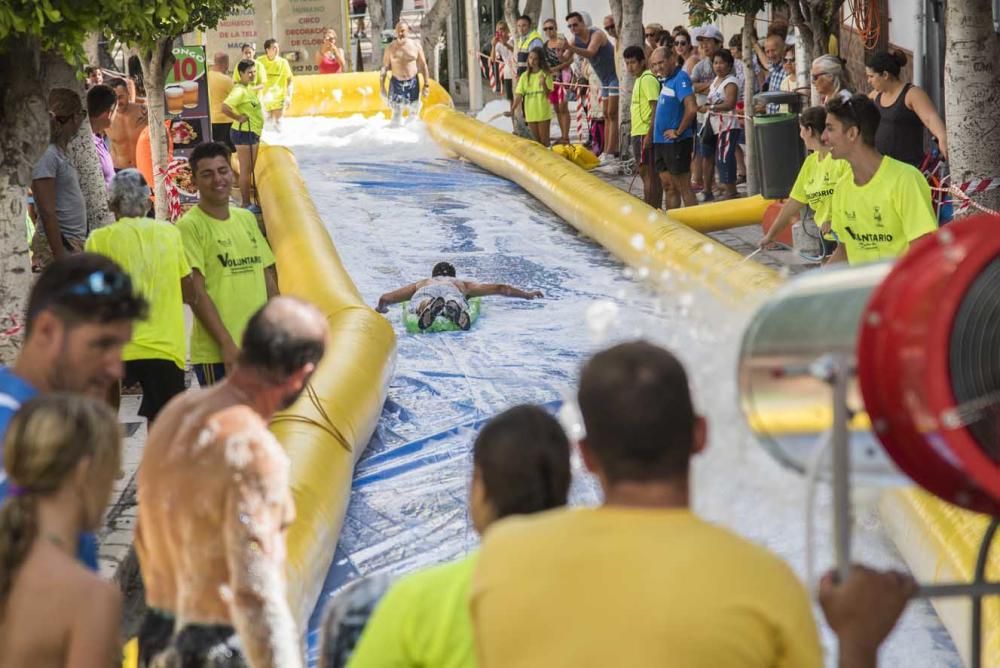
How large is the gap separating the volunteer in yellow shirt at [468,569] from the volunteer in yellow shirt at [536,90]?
15.8 meters

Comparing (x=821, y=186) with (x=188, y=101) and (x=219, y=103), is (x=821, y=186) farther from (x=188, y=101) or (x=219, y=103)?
(x=219, y=103)

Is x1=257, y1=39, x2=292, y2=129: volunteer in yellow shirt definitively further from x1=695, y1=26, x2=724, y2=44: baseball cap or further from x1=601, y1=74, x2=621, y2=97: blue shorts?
x1=695, y1=26, x2=724, y2=44: baseball cap

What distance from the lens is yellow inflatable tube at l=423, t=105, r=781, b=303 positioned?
27.7 ft

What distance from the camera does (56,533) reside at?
2.83m

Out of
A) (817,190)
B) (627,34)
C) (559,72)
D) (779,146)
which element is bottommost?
(817,190)

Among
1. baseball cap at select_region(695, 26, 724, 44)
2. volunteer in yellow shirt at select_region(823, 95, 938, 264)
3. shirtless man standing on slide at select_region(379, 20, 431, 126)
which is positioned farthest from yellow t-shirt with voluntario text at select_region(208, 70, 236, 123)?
volunteer in yellow shirt at select_region(823, 95, 938, 264)

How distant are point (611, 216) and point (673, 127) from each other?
1539 millimetres

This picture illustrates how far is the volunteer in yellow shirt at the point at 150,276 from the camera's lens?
20.9ft

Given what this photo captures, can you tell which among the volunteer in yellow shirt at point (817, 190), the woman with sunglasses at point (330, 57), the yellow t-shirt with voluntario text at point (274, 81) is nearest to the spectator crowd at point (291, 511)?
the volunteer in yellow shirt at point (817, 190)

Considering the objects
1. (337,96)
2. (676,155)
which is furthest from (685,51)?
(337,96)

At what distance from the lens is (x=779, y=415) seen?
8.82ft

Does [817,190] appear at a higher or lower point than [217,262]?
higher

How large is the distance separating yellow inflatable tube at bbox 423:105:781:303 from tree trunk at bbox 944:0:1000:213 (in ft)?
3.92

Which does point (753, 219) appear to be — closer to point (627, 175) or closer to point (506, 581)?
point (627, 175)
